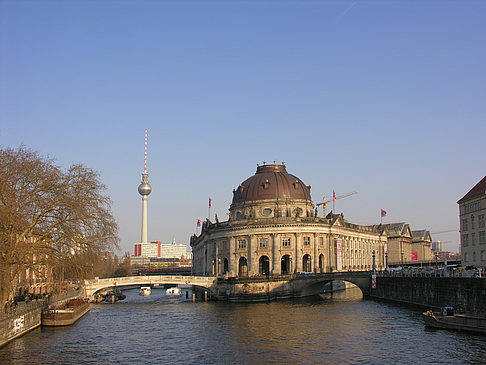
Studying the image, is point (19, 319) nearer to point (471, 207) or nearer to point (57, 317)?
point (57, 317)

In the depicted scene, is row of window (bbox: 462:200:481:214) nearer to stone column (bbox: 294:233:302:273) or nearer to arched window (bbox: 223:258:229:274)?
stone column (bbox: 294:233:302:273)

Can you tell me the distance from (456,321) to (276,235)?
66.9 m

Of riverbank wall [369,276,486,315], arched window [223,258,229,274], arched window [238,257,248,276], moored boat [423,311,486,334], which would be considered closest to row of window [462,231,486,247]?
riverbank wall [369,276,486,315]

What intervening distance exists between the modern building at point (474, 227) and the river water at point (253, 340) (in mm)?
22912

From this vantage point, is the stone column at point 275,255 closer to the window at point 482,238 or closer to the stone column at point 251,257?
the stone column at point 251,257

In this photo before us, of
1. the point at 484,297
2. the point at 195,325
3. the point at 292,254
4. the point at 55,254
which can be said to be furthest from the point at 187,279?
the point at 484,297

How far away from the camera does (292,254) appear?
118 meters

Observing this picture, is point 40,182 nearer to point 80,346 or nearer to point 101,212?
point 101,212

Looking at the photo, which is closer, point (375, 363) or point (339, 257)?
point (375, 363)

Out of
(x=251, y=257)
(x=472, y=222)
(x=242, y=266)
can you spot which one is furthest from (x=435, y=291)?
(x=242, y=266)

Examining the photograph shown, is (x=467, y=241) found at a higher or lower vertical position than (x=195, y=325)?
higher

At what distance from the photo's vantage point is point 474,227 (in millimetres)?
92062

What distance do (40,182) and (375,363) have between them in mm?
40590

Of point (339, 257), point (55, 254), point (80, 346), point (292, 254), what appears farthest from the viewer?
point (339, 257)
